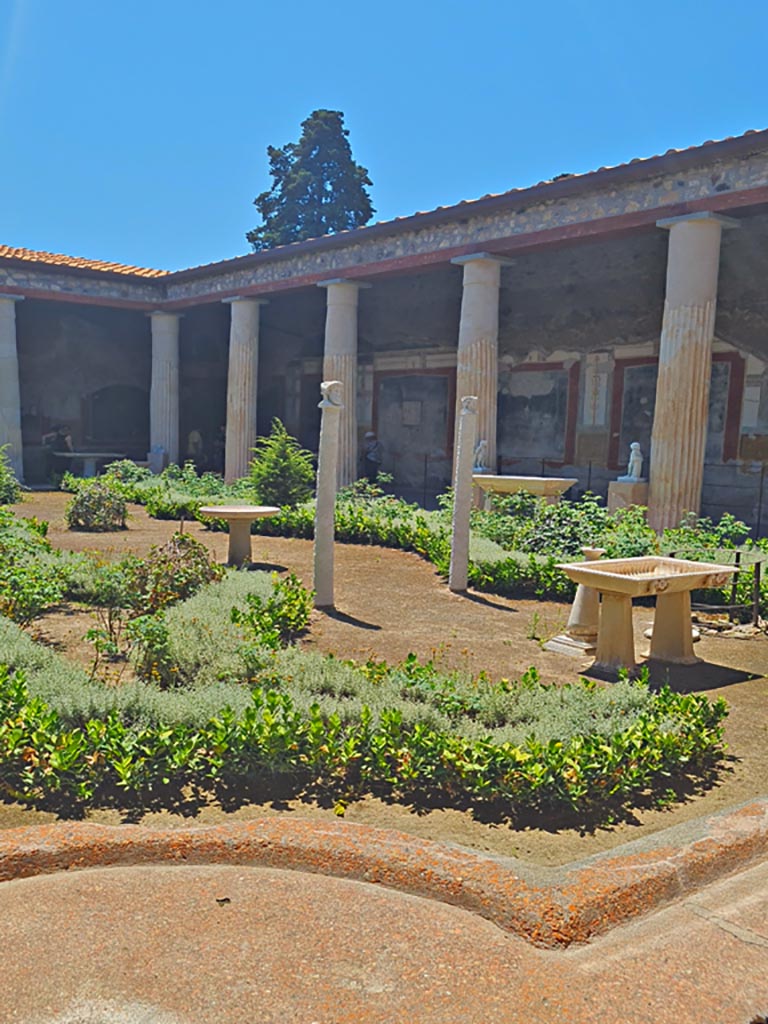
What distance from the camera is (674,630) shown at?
19.9 ft

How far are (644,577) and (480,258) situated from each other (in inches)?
385

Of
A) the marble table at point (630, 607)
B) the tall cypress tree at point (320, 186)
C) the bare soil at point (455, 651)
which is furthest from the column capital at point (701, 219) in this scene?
the tall cypress tree at point (320, 186)

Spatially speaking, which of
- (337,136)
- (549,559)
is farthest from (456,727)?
(337,136)

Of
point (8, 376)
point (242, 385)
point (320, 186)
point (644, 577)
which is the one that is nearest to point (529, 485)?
point (644, 577)

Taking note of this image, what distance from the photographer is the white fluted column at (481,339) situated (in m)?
14.5

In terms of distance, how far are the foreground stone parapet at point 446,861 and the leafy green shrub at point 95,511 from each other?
31.7 feet

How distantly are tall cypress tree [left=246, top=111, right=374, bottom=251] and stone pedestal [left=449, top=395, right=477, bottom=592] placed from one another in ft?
Answer: 87.9

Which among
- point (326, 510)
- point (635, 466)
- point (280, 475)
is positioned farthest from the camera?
point (280, 475)

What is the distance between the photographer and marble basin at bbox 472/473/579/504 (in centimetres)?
1191

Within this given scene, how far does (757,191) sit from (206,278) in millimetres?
12680

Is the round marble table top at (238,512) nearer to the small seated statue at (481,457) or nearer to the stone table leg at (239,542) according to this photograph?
the stone table leg at (239,542)

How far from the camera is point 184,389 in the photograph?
77.0 feet

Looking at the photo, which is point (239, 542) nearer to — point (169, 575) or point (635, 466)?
point (169, 575)

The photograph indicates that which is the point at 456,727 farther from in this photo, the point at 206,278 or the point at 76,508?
the point at 206,278
